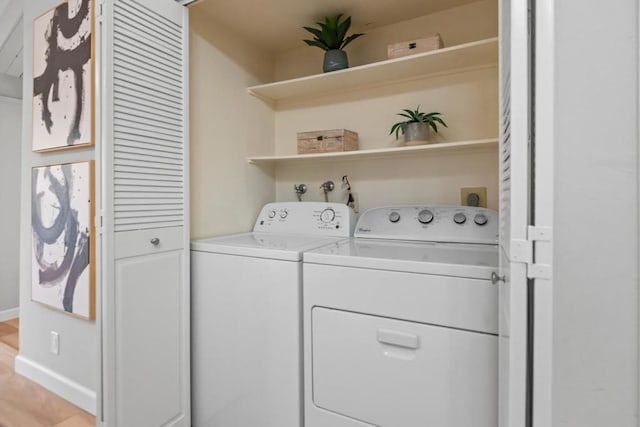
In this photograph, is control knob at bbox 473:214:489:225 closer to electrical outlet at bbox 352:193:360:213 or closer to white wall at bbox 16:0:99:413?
electrical outlet at bbox 352:193:360:213

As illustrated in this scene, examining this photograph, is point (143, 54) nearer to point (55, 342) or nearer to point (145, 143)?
point (145, 143)

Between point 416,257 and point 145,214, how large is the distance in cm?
115

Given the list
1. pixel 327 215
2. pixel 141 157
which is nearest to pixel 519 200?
pixel 327 215

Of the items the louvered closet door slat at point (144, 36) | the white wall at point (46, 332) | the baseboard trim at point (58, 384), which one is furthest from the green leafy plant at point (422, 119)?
the baseboard trim at point (58, 384)

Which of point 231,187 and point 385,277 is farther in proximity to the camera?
point 231,187

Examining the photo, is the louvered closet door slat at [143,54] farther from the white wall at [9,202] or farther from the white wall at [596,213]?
the white wall at [9,202]

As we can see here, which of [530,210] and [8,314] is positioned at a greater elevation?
[530,210]

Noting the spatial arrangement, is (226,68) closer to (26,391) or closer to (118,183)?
(118,183)

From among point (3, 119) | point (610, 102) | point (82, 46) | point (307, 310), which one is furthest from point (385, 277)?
point (3, 119)

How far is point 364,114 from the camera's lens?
2.18 metres

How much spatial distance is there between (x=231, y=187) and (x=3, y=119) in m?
2.79

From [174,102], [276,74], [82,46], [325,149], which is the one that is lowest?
[325,149]

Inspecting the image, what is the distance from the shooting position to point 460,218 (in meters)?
1.69

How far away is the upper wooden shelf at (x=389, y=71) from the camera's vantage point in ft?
5.44
